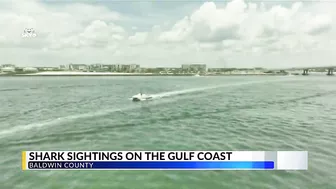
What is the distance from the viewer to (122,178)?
25.4ft

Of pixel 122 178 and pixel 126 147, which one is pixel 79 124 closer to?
pixel 126 147

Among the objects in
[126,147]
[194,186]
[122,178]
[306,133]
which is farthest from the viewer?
[306,133]

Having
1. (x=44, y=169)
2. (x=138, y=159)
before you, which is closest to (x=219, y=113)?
(x=138, y=159)

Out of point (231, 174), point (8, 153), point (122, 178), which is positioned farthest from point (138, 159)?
point (8, 153)

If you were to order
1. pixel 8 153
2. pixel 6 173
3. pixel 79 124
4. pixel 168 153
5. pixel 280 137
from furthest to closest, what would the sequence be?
1. pixel 79 124
2. pixel 280 137
3. pixel 8 153
4. pixel 168 153
5. pixel 6 173

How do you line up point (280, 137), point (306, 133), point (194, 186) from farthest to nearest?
point (306, 133), point (280, 137), point (194, 186)

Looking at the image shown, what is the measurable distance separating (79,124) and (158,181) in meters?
10.3

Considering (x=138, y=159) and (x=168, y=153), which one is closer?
(x=138, y=159)

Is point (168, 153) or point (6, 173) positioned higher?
point (168, 153)

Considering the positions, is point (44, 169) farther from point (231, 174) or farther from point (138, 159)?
point (231, 174)

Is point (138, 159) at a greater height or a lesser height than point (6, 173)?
greater

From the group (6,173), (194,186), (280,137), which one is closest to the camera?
(194,186)

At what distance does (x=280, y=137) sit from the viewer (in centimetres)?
1294

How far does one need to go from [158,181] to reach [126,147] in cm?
410
